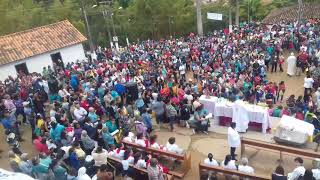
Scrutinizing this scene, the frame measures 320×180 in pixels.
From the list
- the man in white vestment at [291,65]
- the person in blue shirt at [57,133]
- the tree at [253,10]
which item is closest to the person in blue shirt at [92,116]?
the person in blue shirt at [57,133]

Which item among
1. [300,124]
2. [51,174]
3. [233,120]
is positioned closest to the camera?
[51,174]

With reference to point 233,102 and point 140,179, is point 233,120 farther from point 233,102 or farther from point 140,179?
point 140,179

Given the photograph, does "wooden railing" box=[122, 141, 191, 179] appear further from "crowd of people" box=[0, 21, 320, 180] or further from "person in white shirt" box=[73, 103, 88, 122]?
"person in white shirt" box=[73, 103, 88, 122]

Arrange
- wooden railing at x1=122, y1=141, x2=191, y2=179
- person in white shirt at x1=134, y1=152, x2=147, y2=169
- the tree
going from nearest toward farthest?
person in white shirt at x1=134, y1=152, x2=147, y2=169 → wooden railing at x1=122, y1=141, x2=191, y2=179 → the tree

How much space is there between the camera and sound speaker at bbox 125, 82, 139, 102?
622 inches

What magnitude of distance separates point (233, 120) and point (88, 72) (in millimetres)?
8563

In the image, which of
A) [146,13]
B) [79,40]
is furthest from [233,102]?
[146,13]

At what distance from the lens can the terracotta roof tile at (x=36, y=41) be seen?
23.2 metres

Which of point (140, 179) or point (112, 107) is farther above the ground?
point (112, 107)

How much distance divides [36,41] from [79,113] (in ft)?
44.4

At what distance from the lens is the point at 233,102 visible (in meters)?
13.4

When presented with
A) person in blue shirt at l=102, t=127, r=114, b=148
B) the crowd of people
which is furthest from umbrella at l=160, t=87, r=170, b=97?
person in blue shirt at l=102, t=127, r=114, b=148

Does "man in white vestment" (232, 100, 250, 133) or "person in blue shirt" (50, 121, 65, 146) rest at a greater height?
"person in blue shirt" (50, 121, 65, 146)

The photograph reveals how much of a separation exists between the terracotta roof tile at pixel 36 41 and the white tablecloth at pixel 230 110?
13.7 meters
